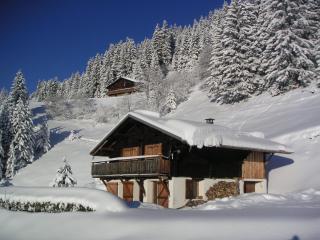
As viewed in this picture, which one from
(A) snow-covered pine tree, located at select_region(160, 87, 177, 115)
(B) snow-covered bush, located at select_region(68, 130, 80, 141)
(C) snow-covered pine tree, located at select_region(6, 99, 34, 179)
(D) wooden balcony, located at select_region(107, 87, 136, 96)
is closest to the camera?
(C) snow-covered pine tree, located at select_region(6, 99, 34, 179)

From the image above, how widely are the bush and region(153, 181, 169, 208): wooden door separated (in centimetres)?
262

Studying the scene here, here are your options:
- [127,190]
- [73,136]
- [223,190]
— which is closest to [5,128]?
[73,136]

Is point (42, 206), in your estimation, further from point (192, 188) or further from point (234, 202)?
point (192, 188)

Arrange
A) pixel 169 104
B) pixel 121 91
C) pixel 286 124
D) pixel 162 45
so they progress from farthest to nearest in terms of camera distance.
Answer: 1. pixel 162 45
2. pixel 121 91
3. pixel 169 104
4. pixel 286 124

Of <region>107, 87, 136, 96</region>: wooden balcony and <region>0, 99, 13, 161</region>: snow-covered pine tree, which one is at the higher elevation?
<region>107, 87, 136, 96</region>: wooden balcony

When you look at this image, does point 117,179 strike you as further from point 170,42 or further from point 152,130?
point 170,42

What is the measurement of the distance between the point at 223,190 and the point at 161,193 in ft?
13.2

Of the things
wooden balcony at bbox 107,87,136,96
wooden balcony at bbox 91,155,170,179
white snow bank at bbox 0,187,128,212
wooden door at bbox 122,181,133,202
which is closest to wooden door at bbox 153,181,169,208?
wooden balcony at bbox 91,155,170,179

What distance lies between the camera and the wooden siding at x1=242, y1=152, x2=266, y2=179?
94.3ft

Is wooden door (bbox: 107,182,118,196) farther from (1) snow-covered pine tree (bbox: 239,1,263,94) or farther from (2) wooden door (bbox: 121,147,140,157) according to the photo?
(1) snow-covered pine tree (bbox: 239,1,263,94)

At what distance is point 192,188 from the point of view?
88.9ft

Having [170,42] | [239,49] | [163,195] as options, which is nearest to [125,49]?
[170,42]

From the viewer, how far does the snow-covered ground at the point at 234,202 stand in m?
12.0

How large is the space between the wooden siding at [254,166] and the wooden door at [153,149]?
580 cm
